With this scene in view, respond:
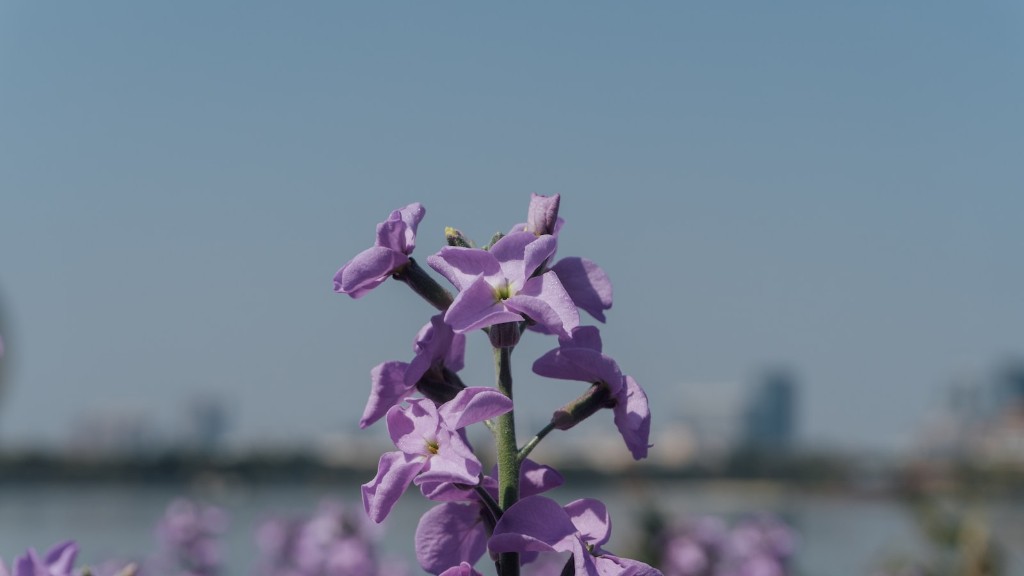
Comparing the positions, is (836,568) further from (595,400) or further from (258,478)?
(258,478)

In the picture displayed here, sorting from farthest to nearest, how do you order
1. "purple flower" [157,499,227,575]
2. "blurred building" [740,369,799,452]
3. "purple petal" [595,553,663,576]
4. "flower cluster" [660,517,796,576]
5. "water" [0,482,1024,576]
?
"blurred building" [740,369,799,452] < "water" [0,482,1024,576] < "purple flower" [157,499,227,575] < "flower cluster" [660,517,796,576] < "purple petal" [595,553,663,576]

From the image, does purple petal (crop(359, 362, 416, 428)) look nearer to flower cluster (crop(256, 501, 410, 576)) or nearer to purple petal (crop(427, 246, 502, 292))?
purple petal (crop(427, 246, 502, 292))

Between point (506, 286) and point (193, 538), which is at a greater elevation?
point (506, 286)

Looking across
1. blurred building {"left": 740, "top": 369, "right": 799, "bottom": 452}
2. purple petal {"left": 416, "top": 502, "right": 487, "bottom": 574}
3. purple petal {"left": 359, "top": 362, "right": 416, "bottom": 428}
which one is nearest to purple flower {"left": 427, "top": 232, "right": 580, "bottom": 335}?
purple petal {"left": 359, "top": 362, "right": 416, "bottom": 428}

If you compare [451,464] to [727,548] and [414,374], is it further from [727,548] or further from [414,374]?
[727,548]

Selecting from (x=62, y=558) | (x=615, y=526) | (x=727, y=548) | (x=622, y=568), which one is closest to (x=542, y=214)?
(x=622, y=568)

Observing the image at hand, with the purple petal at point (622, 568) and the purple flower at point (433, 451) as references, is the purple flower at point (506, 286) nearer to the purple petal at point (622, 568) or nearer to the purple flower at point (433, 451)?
the purple flower at point (433, 451)

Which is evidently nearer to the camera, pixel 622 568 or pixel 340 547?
pixel 622 568

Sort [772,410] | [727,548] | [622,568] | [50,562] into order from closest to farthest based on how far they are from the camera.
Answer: [622,568], [50,562], [727,548], [772,410]
